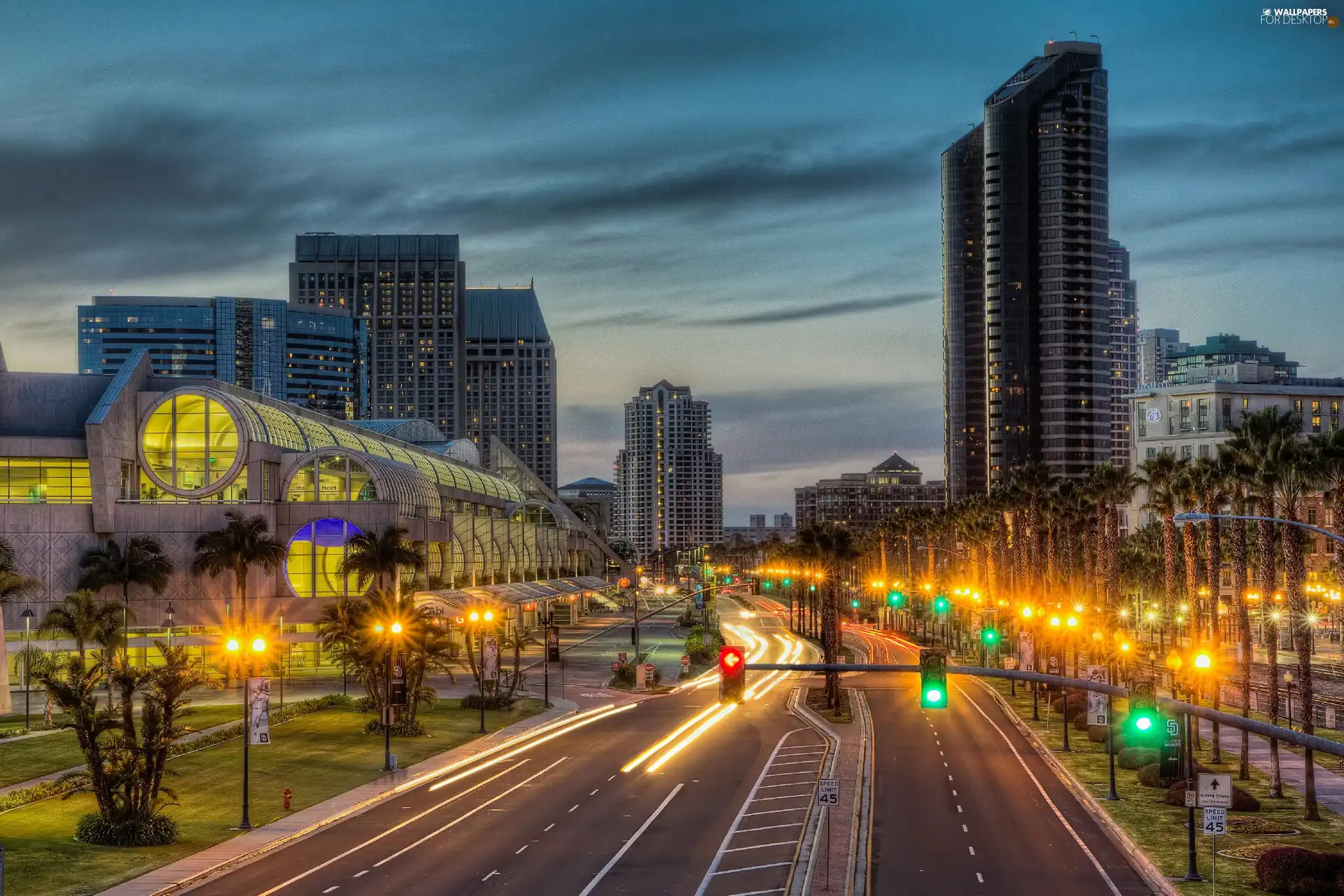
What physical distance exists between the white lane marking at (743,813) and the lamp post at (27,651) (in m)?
44.0

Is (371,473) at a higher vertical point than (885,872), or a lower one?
higher

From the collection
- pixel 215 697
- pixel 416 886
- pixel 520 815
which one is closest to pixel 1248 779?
pixel 520 815

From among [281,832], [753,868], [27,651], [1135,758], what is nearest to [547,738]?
[281,832]

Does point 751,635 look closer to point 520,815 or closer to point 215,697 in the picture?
point 215,697

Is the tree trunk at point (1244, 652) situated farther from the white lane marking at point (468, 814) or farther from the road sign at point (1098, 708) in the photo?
the white lane marking at point (468, 814)

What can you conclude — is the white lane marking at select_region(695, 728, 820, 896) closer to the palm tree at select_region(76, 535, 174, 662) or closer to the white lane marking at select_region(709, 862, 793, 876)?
the white lane marking at select_region(709, 862, 793, 876)

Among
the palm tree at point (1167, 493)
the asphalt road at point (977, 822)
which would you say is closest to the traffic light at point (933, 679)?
the asphalt road at point (977, 822)

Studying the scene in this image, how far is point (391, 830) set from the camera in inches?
2056

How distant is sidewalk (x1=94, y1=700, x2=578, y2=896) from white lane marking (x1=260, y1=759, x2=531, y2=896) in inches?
113

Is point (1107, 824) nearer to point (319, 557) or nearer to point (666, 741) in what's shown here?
point (666, 741)

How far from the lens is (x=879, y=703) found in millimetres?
98938

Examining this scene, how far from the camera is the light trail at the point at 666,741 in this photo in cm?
6831

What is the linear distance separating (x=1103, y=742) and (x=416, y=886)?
155ft

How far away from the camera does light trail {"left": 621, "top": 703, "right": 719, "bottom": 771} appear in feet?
224
